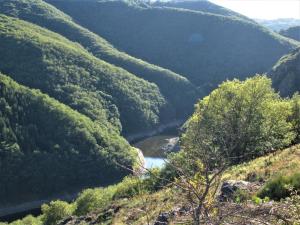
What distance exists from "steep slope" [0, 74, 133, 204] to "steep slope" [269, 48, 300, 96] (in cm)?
5425

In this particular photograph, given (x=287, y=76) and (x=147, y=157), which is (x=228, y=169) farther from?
(x=147, y=157)

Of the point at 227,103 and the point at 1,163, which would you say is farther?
the point at 1,163

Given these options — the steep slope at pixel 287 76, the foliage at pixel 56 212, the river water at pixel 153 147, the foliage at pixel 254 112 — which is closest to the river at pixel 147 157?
the river water at pixel 153 147

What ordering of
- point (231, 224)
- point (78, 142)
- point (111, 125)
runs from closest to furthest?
point (231, 224) < point (78, 142) < point (111, 125)

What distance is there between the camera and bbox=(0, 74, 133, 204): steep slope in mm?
141625

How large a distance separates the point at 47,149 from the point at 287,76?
273 ft

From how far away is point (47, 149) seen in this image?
6166 inches

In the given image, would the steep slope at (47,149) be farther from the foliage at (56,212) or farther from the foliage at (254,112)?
the foliage at (254,112)

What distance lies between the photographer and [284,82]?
153500 millimetres

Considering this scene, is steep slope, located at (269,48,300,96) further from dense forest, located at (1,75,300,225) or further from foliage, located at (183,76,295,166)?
foliage, located at (183,76,295,166)

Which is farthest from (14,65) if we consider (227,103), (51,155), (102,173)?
(227,103)

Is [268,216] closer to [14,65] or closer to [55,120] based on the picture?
[55,120]

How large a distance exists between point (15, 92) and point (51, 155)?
30964 mm

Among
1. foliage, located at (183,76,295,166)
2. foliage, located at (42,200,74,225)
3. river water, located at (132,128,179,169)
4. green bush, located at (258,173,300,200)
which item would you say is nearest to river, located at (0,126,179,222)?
river water, located at (132,128,179,169)
